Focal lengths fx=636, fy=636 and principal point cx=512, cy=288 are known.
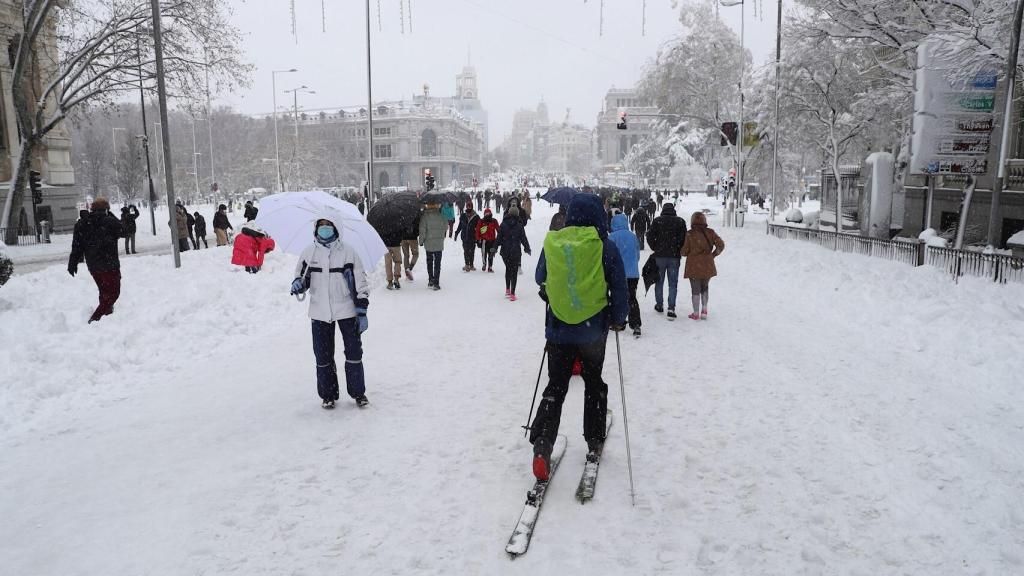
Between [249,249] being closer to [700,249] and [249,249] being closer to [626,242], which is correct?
[626,242]

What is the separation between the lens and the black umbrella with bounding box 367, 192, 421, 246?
43.4ft

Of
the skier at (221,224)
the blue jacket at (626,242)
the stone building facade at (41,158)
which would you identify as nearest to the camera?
the blue jacket at (626,242)

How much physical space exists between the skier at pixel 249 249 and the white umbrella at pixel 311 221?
22.8 feet

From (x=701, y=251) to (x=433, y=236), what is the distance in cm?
569

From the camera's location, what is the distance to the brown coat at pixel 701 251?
9.80 meters

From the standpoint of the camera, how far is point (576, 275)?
14.3 feet

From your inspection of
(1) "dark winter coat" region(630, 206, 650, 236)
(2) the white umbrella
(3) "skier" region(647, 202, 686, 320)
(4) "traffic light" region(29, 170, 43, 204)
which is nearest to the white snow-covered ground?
(3) "skier" region(647, 202, 686, 320)

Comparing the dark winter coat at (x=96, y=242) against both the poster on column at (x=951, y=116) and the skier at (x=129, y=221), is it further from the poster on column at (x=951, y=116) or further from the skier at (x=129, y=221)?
the poster on column at (x=951, y=116)

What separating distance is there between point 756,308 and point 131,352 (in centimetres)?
978

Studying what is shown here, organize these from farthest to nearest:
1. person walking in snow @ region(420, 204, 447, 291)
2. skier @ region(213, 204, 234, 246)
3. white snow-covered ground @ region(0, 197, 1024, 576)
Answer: skier @ region(213, 204, 234, 246)
person walking in snow @ region(420, 204, 447, 291)
white snow-covered ground @ region(0, 197, 1024, 576)

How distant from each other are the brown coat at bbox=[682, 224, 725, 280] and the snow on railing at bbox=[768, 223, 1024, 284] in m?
4.54

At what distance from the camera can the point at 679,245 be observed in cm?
999

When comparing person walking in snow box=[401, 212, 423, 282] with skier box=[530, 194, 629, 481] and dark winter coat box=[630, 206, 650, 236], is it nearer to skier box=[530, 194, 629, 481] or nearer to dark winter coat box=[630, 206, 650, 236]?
dark winter coat box=[630, 206, 650, 236]

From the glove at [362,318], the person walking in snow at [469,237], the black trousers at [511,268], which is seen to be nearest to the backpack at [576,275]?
the glove at [362,318]
